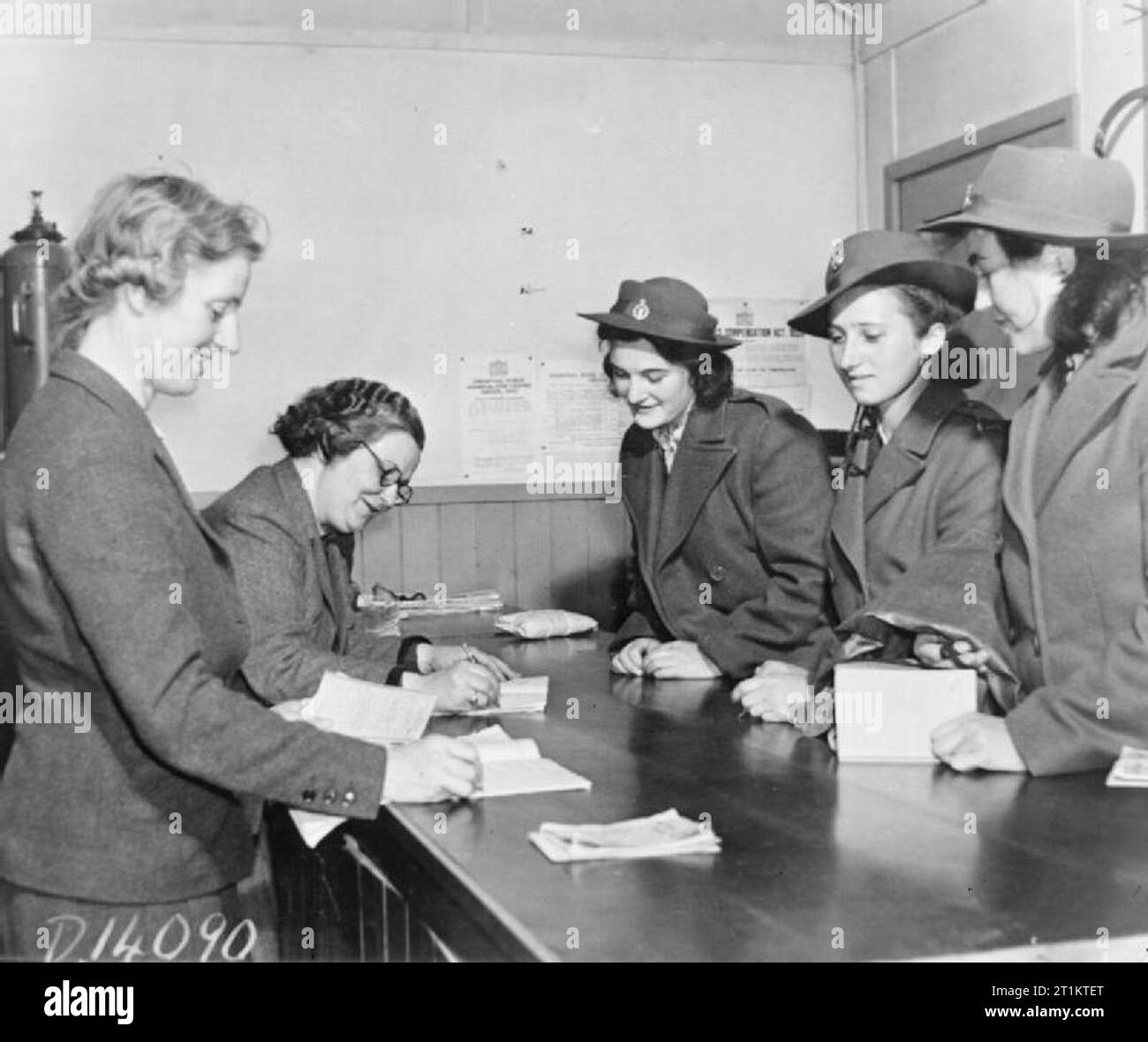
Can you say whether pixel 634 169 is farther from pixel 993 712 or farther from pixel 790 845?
pixel 790 845

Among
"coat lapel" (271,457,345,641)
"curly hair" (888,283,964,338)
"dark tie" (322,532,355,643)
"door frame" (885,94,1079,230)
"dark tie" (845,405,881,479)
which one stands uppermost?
"door frame" (885,94,1079,230)

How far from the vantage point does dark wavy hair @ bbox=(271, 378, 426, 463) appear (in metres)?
2.67

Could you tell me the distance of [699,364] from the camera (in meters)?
3.04

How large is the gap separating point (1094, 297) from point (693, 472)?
112 centimetres

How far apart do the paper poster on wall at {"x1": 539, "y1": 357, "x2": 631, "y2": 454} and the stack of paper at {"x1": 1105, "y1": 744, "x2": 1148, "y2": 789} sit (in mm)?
2943

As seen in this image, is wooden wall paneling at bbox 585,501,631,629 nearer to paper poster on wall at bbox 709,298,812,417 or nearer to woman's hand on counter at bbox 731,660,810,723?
paper poster on wall at bbox 709,298,812,417

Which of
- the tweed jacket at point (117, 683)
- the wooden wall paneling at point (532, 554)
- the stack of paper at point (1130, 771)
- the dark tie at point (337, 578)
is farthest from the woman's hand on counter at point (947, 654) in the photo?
the wooden wall paneling at point (532, 554)

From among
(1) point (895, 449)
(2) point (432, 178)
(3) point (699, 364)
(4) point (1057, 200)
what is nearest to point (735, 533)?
(3) point (699, 364)

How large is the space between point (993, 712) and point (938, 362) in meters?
0.71

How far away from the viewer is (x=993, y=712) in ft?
6.89

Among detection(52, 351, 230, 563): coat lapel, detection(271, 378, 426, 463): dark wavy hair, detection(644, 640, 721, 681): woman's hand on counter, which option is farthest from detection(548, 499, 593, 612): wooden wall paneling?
detection(52, 351, 230, 563): coat lapel

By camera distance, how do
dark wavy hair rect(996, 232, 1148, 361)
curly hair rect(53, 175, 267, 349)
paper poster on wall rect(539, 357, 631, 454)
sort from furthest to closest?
paper poster on wall rect(539, 357, 631, 454), dark wavy hair rect(996, 232, 1148, 361), curly hair rect(53, 175, 267, 349)

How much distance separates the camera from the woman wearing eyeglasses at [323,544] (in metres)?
2.48

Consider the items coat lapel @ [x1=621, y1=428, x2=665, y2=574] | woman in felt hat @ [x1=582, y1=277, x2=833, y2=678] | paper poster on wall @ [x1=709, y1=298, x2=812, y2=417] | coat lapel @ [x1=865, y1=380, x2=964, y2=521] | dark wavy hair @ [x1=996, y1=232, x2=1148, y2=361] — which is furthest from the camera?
paper poster on wall @ [x1=709, y1=298, x2=812, y2=417]
